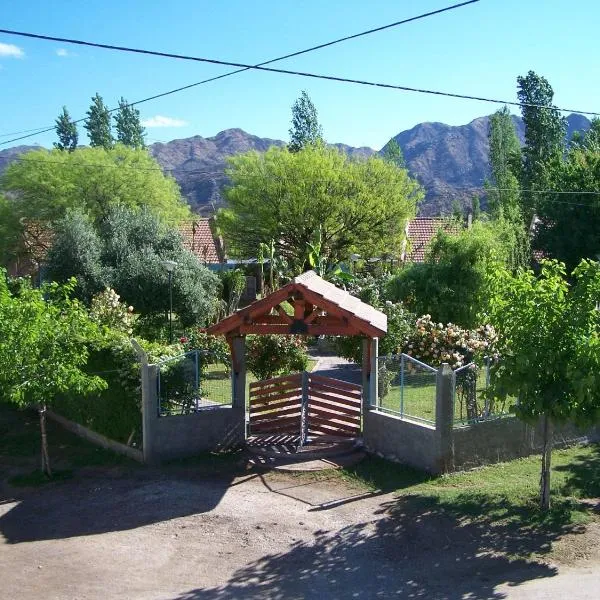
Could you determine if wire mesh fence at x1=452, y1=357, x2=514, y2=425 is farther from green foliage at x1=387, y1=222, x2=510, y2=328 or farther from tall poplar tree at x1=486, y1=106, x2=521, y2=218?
tall poplar tree at x1=486, y1=106, x2=521, y2=218

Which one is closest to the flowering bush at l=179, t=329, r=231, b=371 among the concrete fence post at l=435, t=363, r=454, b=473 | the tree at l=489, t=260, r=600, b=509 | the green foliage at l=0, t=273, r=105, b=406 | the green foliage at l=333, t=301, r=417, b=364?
the green foliage at l=333, t=301, r=417, b=364

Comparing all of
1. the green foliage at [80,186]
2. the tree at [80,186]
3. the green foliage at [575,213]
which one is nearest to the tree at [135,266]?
the tree at [80,186]

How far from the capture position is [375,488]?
1113 centimetres

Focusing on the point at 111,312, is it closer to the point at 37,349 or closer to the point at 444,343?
the point at 37,349

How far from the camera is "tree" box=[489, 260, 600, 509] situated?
935 centimetres

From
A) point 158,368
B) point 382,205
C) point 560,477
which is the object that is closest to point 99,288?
point 158,368

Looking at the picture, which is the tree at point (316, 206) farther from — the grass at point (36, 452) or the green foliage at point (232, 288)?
the grass at point (36, 452)

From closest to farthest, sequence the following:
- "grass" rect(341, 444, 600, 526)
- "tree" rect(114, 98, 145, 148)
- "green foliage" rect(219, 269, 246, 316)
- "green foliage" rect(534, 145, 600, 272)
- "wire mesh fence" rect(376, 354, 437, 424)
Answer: "grass" rect(341, 444, 600, 526) → "wire mesh fence" rect(376, 354, 437, 424) → "green foliage" rect(219, 269, 246, 316) → "green foliage" rect(534, 145, 600, 272) → "tree" rect(114, 98, 145, 148)

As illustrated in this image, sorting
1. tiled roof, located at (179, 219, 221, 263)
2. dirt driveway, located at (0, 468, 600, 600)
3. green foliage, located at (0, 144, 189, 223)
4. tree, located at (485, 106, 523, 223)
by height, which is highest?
tree, located at (485, 106, 523, 223)

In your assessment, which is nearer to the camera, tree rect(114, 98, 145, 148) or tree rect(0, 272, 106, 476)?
tree rect(0, 272, 106, 476)

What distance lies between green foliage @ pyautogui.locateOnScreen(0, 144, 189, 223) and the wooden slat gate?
62.7 feet

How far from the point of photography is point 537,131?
161 ft

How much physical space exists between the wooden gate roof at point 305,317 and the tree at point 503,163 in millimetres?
35622

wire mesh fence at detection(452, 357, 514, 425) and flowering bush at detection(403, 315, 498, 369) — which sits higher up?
flowering bush at detection(403, 315, 498, 369)
